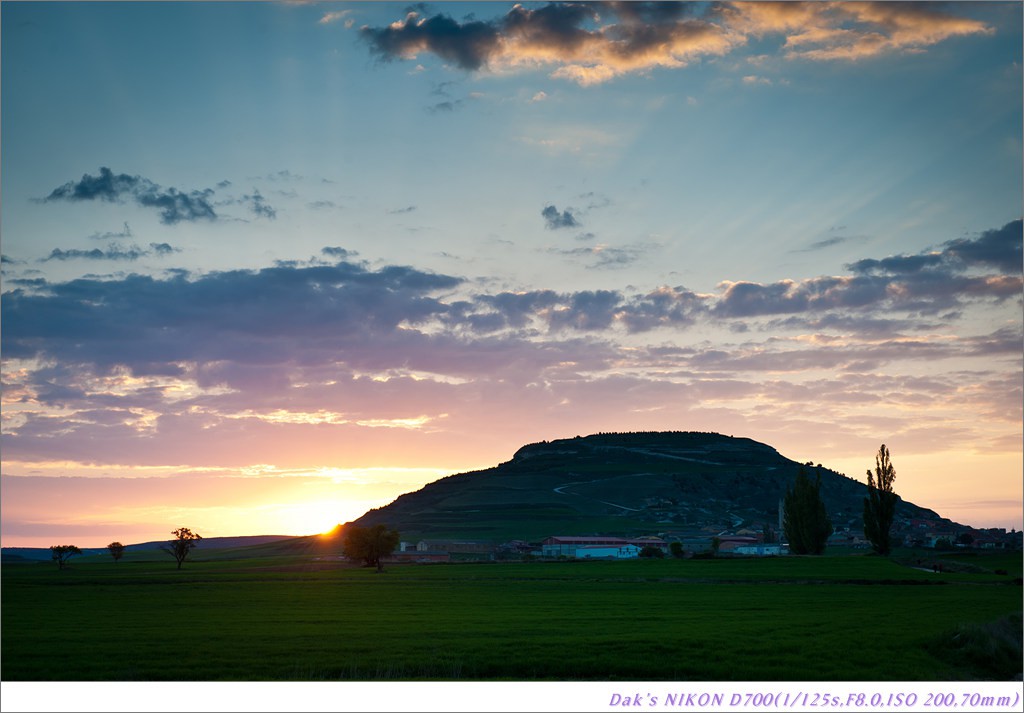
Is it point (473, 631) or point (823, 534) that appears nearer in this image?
point (473, 631)

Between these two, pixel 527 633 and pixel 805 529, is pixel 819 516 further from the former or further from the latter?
pixel 527 633

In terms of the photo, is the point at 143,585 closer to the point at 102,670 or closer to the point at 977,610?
the point at 102,670

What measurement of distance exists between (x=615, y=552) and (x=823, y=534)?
192ft

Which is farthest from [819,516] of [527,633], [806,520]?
[527,633]

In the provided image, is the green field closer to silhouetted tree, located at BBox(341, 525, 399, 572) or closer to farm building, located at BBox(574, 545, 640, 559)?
silhouetted tree, located at BBox(341, 525, 399, 572)

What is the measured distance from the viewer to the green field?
108 feet

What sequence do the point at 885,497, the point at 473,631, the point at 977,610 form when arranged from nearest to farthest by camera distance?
Result: the point at 473,631 → the point at 977,610 → the point at 885,497

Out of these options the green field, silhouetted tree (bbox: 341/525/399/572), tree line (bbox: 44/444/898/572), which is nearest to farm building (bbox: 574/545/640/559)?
tree line (bbox: 44/444/898/572)

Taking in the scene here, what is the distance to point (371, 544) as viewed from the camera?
13012cm

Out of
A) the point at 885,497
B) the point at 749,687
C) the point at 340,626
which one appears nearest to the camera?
the point at 749,687

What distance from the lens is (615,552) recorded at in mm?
191375

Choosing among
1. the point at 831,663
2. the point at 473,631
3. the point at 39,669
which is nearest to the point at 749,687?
the point at 831,663

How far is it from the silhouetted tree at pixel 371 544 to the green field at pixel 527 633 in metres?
51.6

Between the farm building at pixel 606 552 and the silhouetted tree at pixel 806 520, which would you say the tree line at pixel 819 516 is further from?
the farm building at pixel 606 552
